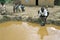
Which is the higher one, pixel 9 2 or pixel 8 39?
pixel 9 2

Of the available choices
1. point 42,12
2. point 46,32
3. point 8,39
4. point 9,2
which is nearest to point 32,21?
point 42,12

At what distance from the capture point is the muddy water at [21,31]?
29.0 ft

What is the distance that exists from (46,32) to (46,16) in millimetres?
1115

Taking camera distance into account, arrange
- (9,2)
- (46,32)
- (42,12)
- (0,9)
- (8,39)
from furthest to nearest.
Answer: (9,2), (0,9), (42,12), (46,32), (8,39)

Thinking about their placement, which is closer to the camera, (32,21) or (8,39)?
(8,39)

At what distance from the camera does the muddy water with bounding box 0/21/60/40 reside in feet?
29.0

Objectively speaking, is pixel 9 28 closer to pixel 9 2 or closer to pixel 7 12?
pixel 7 12

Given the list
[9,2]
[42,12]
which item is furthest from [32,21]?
[9,2]

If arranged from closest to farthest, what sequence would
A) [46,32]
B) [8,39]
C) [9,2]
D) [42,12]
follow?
[8,39]
[46,32]
[42,12]
[9,2]

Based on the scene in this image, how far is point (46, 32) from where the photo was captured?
9.34m

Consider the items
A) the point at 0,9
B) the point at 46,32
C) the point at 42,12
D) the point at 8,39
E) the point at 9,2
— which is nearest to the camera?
the point at 8,39

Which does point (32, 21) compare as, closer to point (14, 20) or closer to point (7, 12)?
point (14, 20)

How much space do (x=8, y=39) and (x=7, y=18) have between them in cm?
220

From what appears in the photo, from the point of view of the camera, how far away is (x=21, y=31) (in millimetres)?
9430
